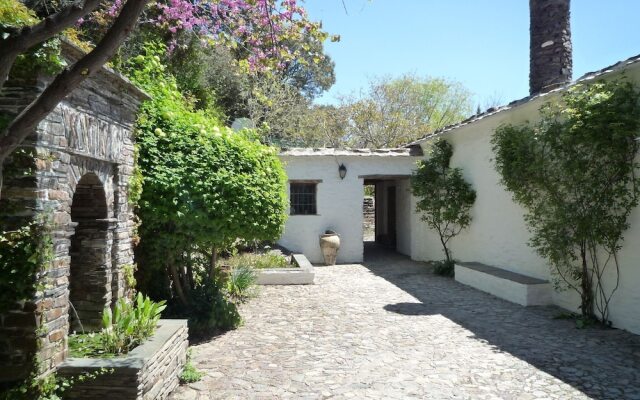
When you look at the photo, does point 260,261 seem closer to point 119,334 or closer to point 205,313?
point 205,313

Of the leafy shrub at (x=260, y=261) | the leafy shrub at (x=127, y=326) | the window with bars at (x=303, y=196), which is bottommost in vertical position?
the leafy shrub at (x=260, y=261)

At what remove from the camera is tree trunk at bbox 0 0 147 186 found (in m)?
2.28

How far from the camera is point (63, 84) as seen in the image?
7.57ft

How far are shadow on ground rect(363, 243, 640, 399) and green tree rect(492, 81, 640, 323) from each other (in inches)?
29.3

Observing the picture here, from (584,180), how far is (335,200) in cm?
744

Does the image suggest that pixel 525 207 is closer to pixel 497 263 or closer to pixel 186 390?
pixel 497 263

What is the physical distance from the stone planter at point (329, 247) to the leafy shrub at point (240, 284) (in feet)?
13.9

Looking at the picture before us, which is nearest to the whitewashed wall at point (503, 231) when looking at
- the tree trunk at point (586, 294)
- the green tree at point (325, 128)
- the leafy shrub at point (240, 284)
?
the tree trunk at point (586, 294)

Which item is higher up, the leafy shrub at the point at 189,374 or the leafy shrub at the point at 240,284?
the leafy shrub at the point at 240,284

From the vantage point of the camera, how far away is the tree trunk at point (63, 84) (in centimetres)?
228

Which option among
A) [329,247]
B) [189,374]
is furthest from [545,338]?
[329,247]

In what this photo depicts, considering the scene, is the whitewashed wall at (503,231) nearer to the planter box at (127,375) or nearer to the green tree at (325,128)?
the planter box at (127,375)

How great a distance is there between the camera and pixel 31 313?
3.39 m

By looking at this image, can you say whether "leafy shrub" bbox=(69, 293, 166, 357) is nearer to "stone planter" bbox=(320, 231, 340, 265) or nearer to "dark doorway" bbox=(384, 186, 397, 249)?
"stone planter" bbox=(320, 231, 340, 265)
